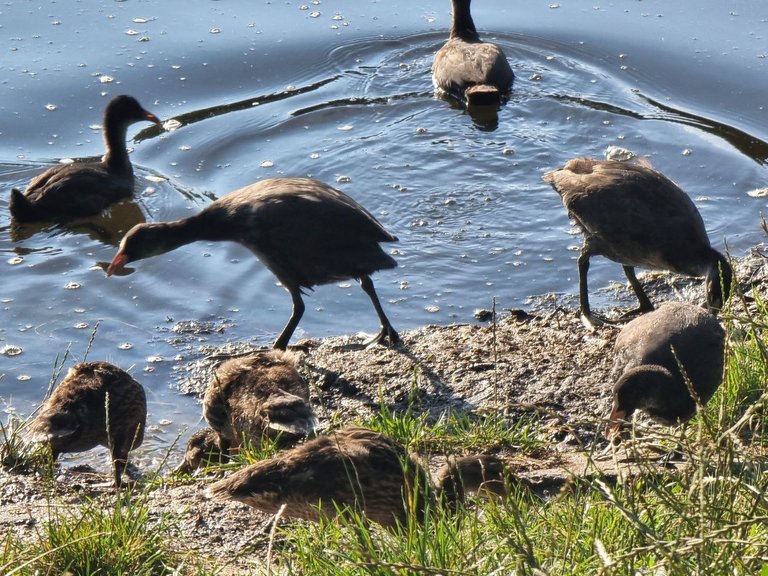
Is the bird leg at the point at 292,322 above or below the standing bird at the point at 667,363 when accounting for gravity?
below

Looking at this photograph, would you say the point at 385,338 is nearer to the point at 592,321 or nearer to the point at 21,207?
the point at 592,321

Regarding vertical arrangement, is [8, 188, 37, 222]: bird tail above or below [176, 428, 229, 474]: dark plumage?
above

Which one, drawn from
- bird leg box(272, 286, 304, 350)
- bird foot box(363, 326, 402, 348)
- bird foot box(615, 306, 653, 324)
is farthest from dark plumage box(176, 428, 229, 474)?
bird foot box(615, 306, 653, 324)

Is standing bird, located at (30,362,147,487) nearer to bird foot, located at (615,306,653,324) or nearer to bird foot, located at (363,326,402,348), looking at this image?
bird foot, located at (363,326,402,348)

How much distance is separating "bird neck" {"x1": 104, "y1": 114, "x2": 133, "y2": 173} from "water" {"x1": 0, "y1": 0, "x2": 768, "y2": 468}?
41 cm

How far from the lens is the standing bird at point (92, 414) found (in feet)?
21.6

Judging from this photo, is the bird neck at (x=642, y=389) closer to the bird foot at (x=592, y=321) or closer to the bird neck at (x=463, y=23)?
the bird foot at (x=592, y=321)

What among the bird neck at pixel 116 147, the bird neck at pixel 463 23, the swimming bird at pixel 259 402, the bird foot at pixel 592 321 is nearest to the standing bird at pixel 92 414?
the swimming bird at pixel 259 402

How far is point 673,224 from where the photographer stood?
840 cm

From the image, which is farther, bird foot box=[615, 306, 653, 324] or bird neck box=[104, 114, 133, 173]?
bird neck box=[104, 114, 133, 173]

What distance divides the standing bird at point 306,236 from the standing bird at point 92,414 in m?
1.74

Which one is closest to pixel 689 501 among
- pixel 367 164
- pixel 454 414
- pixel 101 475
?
pixel 454 414

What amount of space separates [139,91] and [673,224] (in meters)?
6.82

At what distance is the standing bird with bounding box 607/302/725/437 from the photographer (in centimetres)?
609
